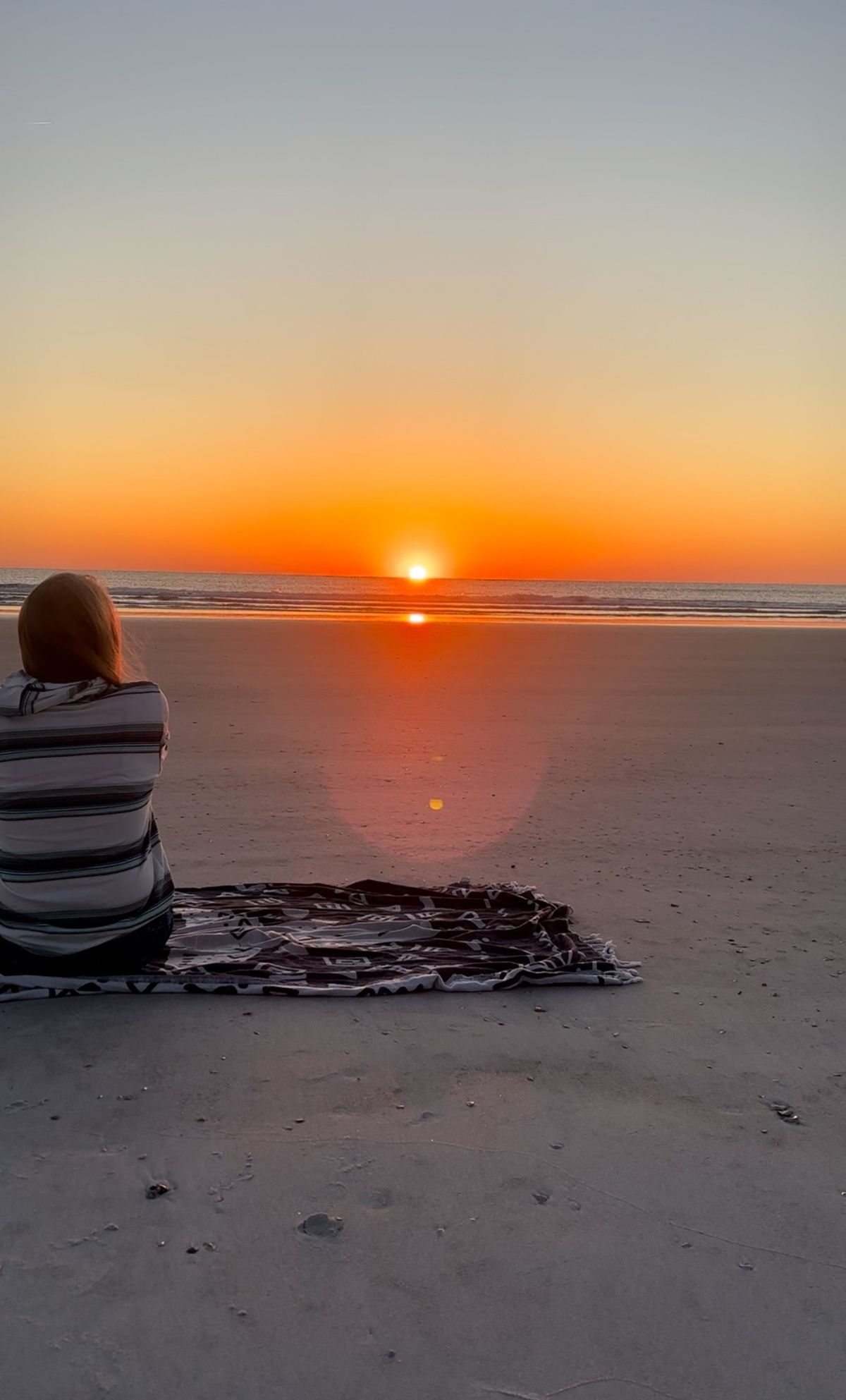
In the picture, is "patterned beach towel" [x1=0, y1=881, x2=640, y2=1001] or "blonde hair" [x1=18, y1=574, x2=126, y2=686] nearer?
"blonde hair" [x1=18, y1=574, x2=126, y2=686]

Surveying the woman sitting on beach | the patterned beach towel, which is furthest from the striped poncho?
the patterned beach towel

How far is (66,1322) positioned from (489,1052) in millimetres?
1557

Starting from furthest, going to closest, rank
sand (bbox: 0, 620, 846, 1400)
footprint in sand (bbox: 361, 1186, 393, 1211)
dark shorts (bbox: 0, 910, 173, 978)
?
dark shorts (bbox: 0, 910, 173, 978)
footprint in sand (bbox: 361, 1186, 393, 1211)
sand (bbox: 0, 620, 846, 1400)

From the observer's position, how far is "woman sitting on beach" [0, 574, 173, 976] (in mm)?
3422

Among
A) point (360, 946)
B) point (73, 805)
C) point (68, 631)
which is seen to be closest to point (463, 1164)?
point (360, 946)

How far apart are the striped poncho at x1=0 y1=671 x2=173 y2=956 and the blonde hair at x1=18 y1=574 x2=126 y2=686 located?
62 mm

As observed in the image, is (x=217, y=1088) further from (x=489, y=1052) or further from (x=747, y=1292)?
(x=747, y=1292)

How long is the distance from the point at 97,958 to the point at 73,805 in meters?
0.58

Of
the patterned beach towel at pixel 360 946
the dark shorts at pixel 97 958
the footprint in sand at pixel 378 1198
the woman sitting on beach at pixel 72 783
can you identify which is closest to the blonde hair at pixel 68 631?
the woman sitting on beach at pixel 72 783

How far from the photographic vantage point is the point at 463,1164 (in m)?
2.71

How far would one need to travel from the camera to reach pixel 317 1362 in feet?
6.65

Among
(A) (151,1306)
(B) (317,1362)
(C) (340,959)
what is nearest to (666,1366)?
(B) (317,1362)

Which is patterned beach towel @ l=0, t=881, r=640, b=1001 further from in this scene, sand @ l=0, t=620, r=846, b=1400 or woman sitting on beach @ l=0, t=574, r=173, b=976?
woman sitting on beach @ l=0, t=574, r=173, b=976

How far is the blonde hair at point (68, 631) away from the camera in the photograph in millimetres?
3412
